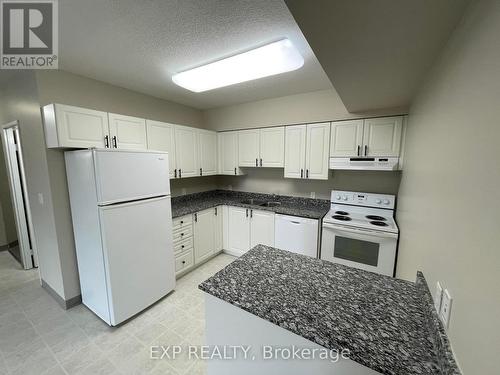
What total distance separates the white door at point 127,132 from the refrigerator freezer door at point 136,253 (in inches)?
30.5

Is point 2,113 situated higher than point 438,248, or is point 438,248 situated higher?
point 2,113

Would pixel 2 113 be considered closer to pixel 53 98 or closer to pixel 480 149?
pixel 53 98

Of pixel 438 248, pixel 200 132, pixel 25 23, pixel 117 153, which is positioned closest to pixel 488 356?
pixel 438 248

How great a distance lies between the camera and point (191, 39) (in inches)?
61.6

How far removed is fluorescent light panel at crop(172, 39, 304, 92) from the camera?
1656mm

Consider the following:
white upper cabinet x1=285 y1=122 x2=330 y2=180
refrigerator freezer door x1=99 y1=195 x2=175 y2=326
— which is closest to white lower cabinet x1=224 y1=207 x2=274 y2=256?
white upper cabinet x1=285 y1=122 x2=330 y2=180

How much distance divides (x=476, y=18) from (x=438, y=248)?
91 centimetres

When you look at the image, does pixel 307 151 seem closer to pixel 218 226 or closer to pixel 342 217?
pixel 342 217

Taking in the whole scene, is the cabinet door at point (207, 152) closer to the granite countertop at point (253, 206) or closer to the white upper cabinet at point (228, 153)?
the white upper cabinet at point (228, 153)

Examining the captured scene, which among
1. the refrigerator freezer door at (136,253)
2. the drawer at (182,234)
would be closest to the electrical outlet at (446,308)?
the refrigerator freezer door at (136,253)

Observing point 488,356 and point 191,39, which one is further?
point 191,39

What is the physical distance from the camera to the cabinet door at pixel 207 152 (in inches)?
132

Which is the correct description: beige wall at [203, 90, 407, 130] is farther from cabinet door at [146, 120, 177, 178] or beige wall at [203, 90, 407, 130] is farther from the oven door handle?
the oven door handle

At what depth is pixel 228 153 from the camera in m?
3.56
